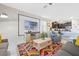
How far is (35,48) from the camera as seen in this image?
56.6 inches

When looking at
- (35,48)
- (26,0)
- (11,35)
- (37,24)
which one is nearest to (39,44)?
(35,48)

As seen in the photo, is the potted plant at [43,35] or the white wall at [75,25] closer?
the white wall at [75,25]

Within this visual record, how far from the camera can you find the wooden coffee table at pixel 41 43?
1.37 metres

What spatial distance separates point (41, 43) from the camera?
1.36 m

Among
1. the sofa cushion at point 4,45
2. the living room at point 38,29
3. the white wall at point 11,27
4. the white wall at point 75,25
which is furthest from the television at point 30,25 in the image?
the white wall at point 75,25

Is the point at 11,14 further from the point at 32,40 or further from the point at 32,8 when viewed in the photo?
the point at 32,40

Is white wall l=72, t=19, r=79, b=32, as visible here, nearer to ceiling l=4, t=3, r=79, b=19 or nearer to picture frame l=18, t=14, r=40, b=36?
ceiling l=4, t=3, r=79, b=19

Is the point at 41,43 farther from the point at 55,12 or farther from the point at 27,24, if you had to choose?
the point at 55,12

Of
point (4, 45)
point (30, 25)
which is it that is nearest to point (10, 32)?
point (4, 45)

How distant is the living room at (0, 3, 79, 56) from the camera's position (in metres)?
1.33

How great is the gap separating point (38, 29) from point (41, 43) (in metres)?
0.20

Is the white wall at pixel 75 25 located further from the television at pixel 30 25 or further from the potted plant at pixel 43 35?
the television at pixel 30 25

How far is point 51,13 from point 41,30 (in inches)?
10.6

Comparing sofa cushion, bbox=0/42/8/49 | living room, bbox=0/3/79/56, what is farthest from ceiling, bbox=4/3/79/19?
sofa cushion, bbox=0/42/8/49
